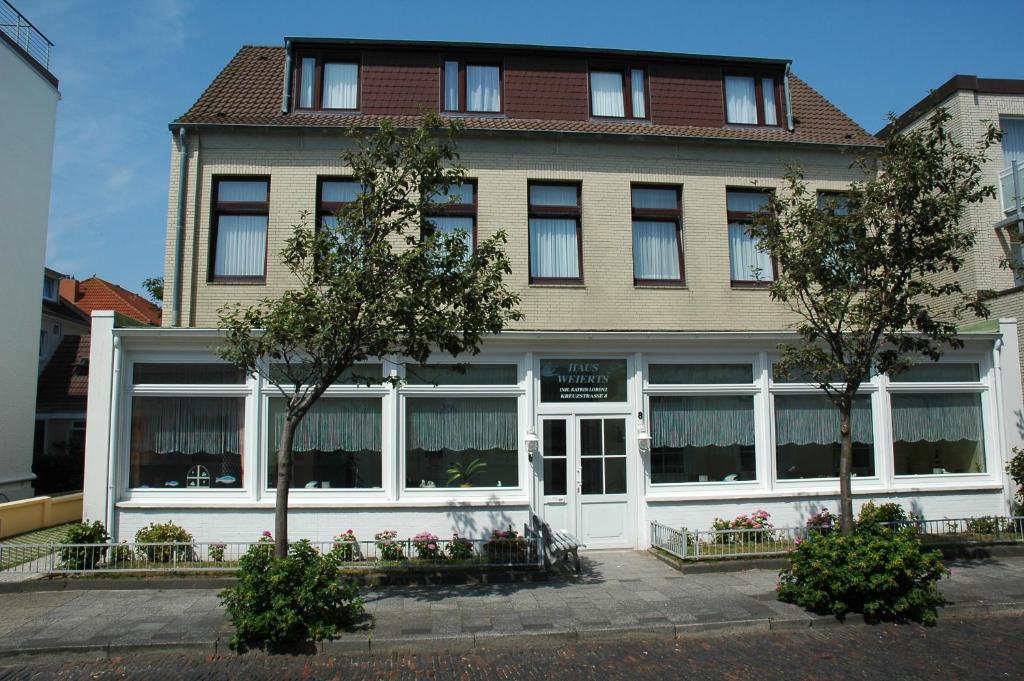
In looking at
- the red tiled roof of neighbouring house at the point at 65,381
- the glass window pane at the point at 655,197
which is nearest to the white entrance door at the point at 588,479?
the glass window pane at the point at 655,197

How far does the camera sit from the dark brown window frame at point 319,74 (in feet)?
47.0

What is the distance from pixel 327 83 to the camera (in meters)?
14.6

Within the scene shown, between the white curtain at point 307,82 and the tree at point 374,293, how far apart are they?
5446mm

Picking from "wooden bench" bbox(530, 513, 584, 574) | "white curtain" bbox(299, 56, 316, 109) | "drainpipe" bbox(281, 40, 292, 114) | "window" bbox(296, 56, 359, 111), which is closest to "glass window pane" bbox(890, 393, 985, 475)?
"wooden bench" bbox(530, 513, 584, 574)

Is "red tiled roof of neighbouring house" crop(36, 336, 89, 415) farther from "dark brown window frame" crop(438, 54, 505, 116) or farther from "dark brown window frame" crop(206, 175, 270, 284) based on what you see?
"dark brown window frame" crop(438, 54, 505, 116)

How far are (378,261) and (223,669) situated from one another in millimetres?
4609

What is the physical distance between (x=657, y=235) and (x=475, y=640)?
27.7ft

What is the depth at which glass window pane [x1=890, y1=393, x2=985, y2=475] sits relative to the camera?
45.1ft

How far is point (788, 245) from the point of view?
35.3ft

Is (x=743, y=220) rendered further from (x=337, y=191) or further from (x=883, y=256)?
(x=337, y=191)

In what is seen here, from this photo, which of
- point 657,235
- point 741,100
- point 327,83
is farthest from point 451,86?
point 741,100

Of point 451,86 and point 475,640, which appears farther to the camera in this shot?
point 451,86

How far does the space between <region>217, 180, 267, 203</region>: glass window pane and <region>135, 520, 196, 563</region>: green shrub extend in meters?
5.60

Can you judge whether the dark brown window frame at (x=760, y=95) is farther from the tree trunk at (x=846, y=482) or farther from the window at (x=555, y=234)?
the tree trunk at (x=846, y=482)
